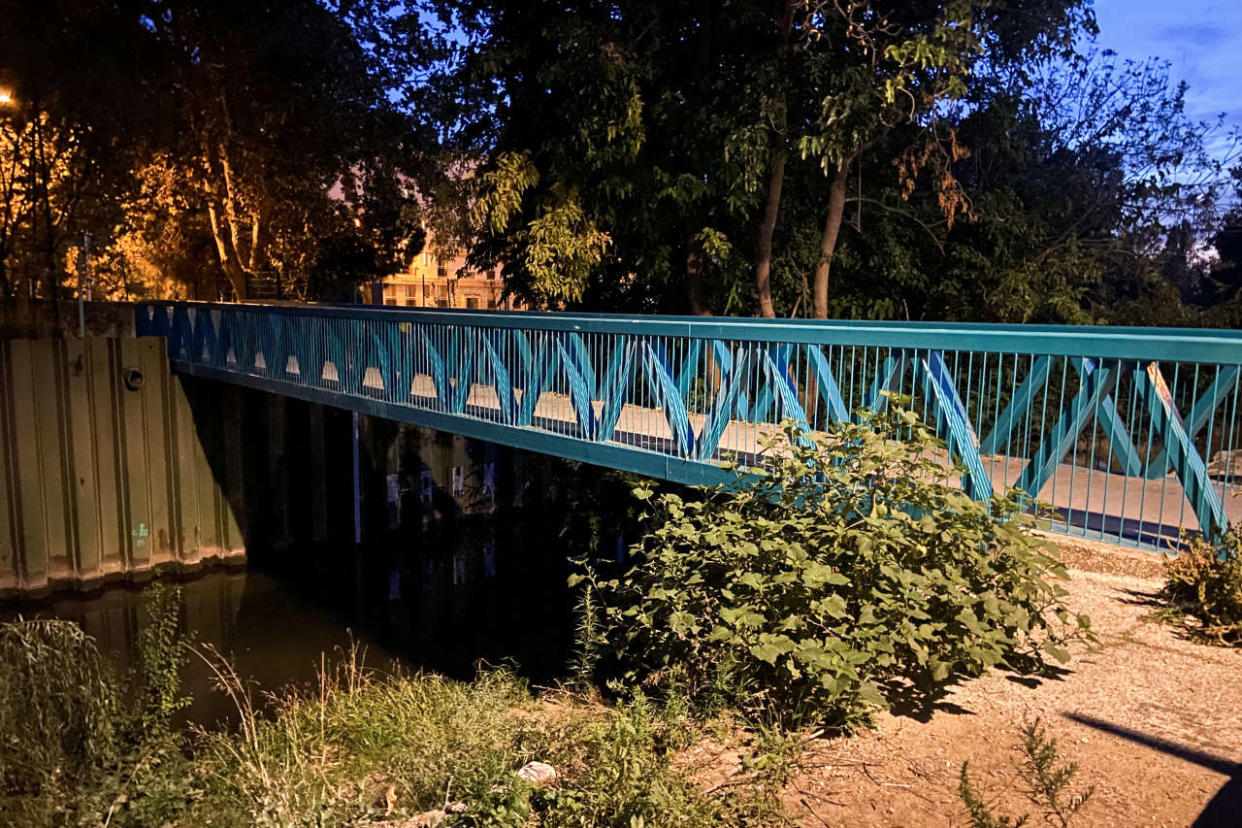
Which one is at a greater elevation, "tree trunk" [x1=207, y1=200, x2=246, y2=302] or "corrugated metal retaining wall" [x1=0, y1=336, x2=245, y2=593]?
"tree trunk" [x1=207, y1=200, x2=246, y2=302]

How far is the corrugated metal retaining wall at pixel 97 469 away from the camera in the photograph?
1366cm

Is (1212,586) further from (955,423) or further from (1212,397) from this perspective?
(955,423)

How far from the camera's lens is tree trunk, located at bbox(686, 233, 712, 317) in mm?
14188

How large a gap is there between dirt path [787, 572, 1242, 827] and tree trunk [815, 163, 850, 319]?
353 inches

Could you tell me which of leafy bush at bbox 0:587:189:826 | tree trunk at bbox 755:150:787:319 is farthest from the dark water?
tree trunk at bbox 755:150:787:319

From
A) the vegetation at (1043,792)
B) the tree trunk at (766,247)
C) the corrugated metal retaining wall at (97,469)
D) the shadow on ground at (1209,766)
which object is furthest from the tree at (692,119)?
the vegetation at (1043,792)

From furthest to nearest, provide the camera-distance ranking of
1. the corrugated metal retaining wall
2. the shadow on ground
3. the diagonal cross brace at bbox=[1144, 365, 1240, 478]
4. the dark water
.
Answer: the corrugated metal retaining wall, the dark water, the diagonal cross brace at bbox=[1144, 365, 1240, 478], the shadow on ground

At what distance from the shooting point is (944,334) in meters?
5.37

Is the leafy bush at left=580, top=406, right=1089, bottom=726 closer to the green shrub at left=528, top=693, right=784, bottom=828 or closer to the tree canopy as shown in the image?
the green shrub at left=528, top=693, right=784, bottom=828

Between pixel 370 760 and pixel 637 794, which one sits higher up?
pixel 637 794

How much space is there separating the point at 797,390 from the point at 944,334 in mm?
1335

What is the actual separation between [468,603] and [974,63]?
10.9 m

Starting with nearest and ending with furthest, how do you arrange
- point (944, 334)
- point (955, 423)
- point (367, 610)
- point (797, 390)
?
point (944, 334), point (955, 423), point (797, 390), point (367, 610)

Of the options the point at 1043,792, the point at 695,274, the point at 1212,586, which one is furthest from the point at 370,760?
the point at 695,274
